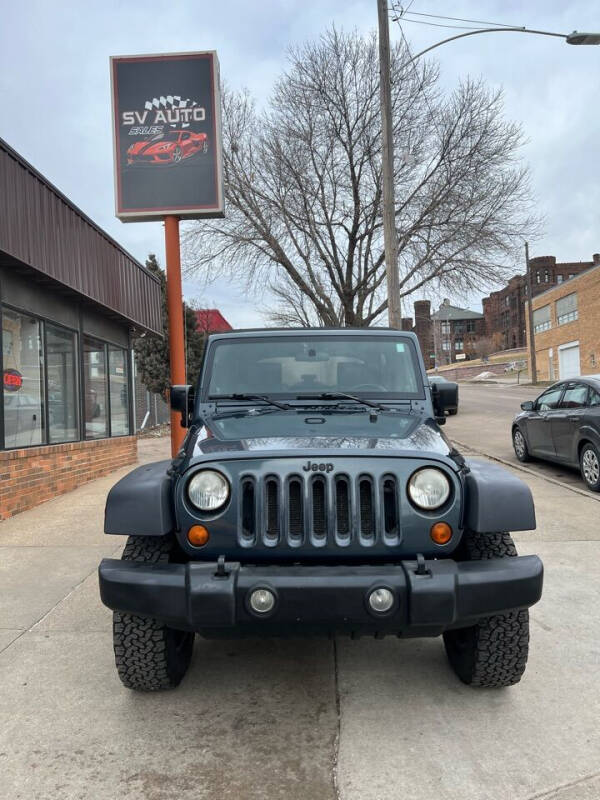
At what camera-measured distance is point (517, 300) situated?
90.6 metres

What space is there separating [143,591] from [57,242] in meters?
6.76

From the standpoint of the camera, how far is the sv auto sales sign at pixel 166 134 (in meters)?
9.40

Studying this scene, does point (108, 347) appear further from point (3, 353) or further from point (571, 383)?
point (571, 383)

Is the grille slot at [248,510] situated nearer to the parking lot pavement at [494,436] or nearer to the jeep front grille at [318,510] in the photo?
the jeep front grille at [318,510]

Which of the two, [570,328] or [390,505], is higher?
[570,328]

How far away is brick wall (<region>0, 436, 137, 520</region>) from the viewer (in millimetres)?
7027

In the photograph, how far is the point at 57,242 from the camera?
818 cm

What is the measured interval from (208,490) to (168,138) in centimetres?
824

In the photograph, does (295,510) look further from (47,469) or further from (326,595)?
(47,469)

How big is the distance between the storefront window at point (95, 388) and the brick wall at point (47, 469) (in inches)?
10.8

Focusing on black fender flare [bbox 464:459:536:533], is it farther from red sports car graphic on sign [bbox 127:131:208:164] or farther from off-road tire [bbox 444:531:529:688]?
red sports car graphic on sign [bbox 127:131:208:164]

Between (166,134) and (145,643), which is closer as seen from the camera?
(145,643)

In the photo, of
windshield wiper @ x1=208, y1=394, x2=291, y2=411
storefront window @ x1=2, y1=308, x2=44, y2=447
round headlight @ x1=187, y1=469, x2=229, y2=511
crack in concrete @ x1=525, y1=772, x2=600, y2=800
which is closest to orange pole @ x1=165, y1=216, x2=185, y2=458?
storefront window @ x1=2, y1=308, x2=44, y2=447

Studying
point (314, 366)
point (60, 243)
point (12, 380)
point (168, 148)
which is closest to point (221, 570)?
point (314, 366)
